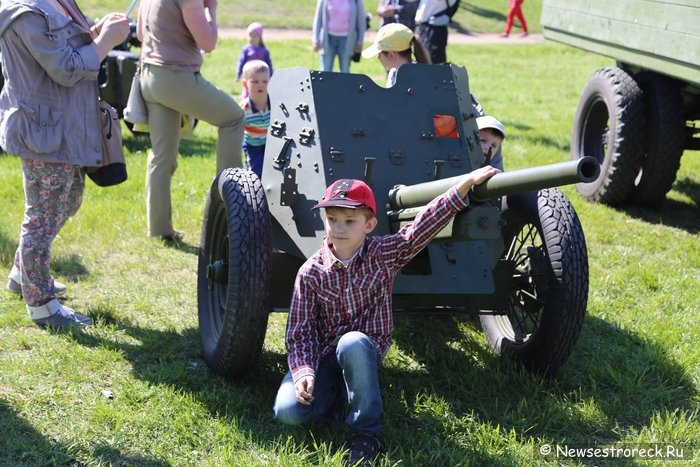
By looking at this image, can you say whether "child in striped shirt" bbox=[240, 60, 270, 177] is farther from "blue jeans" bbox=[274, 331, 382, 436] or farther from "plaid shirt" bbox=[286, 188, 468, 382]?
"blue jeans" bbox=[274, 331, 382, 436]

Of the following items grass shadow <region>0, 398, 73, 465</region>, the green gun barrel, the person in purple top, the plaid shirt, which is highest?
the green gun barrel

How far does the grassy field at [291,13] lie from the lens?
22438 millimetres

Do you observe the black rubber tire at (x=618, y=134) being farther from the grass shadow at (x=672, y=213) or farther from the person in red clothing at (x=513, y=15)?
the person in red clothing at (x=513, y=15)

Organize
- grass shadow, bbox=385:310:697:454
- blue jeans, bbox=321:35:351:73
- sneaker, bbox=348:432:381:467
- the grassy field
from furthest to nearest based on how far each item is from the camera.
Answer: the grassy field → blue jeans, bbox=321:35:351:73 → grass shadow, bbox=385:310:697:454 → sneaker, bbox=348:432:381:467

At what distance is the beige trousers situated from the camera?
6.08 m

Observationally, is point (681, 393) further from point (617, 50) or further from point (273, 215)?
point (617, 50)

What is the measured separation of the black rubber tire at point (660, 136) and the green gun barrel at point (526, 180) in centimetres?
386

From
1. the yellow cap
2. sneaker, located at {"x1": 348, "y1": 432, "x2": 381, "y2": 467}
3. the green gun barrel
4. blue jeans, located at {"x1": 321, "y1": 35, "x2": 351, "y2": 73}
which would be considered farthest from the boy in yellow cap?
blue jeans, located at {"x1": 321, "y1": 35, "x2": 351, "y2": 73}

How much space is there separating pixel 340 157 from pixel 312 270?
72cm

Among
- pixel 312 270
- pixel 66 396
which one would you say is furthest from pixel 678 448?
pixel 66 396

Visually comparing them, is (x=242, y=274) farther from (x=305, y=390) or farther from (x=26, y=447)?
(x=26, y=447)

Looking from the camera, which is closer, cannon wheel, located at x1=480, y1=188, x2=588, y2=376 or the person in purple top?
cannon wheel, located at x1=480, y1=188, x2=588, y2=376

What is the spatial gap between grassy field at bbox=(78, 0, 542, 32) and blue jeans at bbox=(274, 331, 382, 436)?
1882 centimetres

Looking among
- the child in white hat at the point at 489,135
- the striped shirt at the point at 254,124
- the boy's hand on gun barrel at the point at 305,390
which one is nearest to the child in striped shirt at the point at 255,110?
the striped shirt at the point at 254,124
